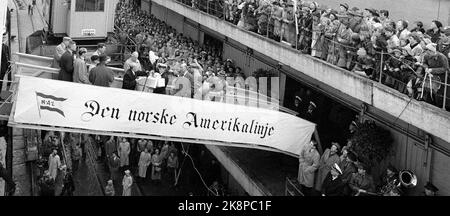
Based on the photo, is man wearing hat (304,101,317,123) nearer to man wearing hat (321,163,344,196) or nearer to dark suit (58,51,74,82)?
man wearing hat (321,163,344,196)

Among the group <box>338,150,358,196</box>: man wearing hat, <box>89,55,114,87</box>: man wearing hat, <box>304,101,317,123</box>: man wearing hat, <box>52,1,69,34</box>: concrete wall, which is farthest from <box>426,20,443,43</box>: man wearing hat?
<box>52,1,69,34</box>: concrete wall

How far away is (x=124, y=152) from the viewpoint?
18828 mm

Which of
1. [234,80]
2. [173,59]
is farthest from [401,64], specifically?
[173,59]

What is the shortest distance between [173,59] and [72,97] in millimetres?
7562

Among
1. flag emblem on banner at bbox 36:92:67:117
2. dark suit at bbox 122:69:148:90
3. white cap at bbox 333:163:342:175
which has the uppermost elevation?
dark suit at bbox 122:69:148:90

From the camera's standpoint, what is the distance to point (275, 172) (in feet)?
51.3

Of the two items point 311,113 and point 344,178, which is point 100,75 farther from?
point 344,178

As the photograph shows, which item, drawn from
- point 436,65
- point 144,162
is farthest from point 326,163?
point 144,162

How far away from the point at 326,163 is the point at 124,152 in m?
8.36

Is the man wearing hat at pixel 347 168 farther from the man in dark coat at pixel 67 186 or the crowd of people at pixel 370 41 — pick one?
the man in dark coat at pixel 67 186

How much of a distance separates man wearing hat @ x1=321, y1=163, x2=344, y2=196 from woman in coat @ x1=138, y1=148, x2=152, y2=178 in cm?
807

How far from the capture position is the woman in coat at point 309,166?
509 inches

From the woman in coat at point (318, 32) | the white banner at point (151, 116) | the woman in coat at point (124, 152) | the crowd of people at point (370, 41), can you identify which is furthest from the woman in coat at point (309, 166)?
the woman in coat at point (124, 152)

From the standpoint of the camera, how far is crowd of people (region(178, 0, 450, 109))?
1077 cm
